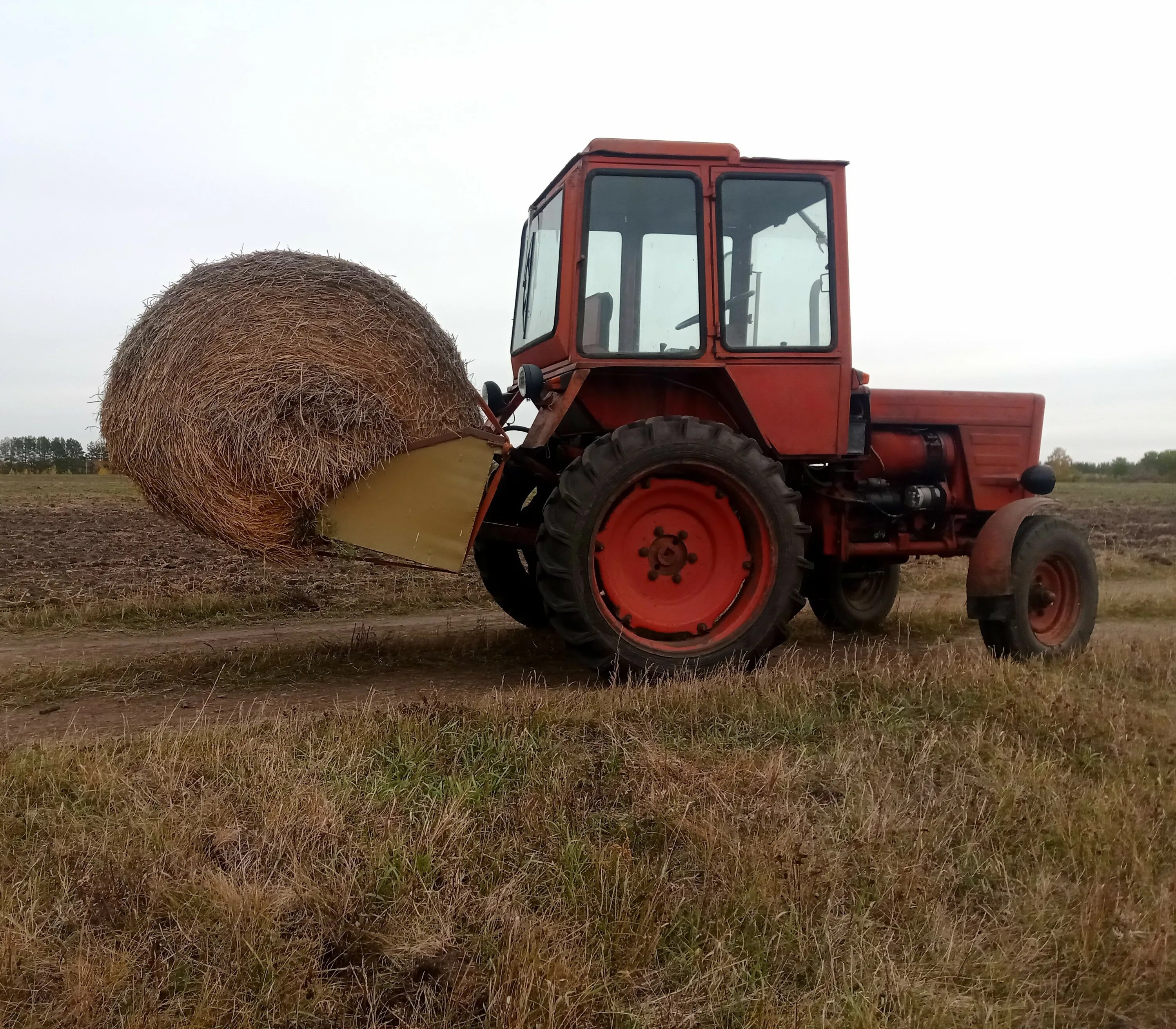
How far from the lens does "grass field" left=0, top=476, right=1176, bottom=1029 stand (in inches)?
91.4

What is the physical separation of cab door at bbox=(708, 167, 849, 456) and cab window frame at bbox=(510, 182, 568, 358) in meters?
0.87

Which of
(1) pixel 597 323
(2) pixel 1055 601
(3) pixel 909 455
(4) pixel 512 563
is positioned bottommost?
(2) pixel 1055 601

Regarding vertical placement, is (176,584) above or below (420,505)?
below

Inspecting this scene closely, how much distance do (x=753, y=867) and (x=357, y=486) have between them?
284 cm

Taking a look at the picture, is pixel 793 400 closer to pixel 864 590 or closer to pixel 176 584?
pixel 864 590

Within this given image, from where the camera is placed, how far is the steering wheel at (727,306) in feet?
17.7

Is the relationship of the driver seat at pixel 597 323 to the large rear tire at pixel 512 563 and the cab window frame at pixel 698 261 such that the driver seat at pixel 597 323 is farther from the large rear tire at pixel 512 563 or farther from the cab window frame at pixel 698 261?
the large rear tire at pixel 512 563

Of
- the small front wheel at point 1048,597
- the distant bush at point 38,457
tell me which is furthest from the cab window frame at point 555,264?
the distant bush at point 38,457

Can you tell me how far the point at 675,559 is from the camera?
5.38 metres

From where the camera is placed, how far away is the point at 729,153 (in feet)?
17.9

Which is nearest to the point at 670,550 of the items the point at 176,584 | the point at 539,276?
the point at 539,276

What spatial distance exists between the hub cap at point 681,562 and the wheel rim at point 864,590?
7.60ft

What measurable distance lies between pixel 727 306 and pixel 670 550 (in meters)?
1.41

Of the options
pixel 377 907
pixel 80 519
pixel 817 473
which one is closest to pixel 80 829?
pixel 377 907
